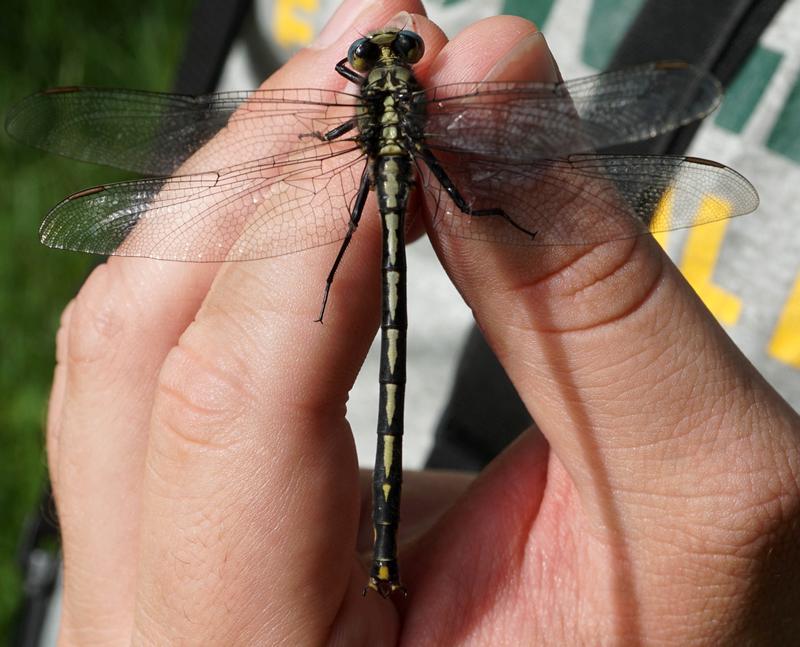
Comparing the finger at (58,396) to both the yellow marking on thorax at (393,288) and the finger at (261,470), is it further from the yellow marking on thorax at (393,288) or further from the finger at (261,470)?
the yellow marking on thorax at (393,288)

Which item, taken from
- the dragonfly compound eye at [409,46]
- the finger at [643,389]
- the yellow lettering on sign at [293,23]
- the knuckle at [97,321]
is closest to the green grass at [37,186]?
the knuckle at [97,321]

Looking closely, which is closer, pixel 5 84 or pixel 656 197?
pixel 656 197

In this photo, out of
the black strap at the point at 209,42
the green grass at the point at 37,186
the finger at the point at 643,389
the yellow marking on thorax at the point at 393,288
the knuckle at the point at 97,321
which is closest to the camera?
the finger at the point at 643,389

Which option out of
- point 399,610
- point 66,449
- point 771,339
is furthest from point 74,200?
point 771,339

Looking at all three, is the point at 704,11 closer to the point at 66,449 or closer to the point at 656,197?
the point at 656,197

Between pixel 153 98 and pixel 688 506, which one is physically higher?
pixel 153 98

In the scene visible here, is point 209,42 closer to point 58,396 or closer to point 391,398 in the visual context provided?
point 58,396

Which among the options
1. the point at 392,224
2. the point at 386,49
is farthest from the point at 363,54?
→ the point at 392,224
